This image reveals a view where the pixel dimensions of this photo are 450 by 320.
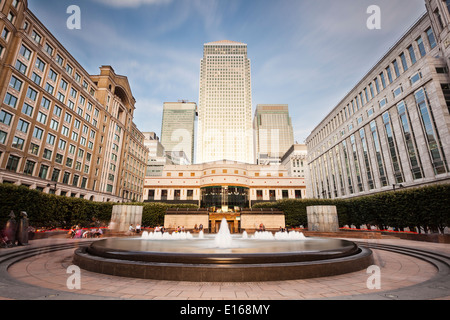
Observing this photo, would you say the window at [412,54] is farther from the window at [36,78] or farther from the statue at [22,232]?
the window at [36,78]

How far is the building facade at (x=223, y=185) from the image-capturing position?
5172 centimetres

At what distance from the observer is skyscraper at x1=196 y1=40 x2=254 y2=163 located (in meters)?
120

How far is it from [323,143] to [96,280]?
73.3 m

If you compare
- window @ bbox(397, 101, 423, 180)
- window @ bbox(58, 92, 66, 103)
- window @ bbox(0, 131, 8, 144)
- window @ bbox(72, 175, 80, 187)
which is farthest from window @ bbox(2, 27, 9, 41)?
window @ bbox(397, 101, 423, 180)

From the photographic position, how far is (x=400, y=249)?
13.8 m

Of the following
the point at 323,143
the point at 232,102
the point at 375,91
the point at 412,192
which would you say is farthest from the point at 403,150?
the point at 232,102

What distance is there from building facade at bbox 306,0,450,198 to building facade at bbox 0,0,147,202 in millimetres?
55106

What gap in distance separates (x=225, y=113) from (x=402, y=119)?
92.8m

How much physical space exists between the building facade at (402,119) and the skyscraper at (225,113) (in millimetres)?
65439

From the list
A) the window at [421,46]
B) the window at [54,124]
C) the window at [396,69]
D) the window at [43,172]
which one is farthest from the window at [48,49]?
the window at [421,46]

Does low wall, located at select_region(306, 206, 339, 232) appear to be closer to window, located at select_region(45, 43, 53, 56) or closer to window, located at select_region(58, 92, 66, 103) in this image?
window, located at select_region(58, 92, 66, 103)

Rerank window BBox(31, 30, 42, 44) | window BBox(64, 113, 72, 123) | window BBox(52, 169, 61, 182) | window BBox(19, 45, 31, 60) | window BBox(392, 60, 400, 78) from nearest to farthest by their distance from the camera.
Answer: window BBox(19, 45, 31, 60) < window BBox(31, 30, 42, 44) < window BBox(52, 169, 61, 182) < window BBox(64, 113, 72, 123) < window BBox(392, 60, 400, 78)

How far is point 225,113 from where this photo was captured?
122312mm

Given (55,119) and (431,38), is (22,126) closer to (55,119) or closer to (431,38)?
(55,119)
